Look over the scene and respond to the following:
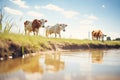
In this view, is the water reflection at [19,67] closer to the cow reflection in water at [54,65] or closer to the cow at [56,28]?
the cow reflection in water at [54,65]

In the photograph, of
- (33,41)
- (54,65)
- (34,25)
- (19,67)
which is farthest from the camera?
(34,25)

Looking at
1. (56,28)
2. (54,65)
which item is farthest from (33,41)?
(56,28)

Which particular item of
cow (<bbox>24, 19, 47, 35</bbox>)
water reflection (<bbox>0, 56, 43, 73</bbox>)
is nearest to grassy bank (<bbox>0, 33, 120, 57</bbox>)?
water reflection (<bbox>0, 56, 43, 73</bbox>)

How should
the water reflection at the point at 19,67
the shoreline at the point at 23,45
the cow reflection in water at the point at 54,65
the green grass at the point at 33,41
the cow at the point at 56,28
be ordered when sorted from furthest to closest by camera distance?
1. the cow at the point at 56,28
2. the green grass at the point at 33,41
3. the shoreline at the point at 23,45
4. the cow reflection in water at the point at 54,65
5. the water reflection at the point at 19,67

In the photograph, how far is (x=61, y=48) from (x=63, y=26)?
236 centimetres

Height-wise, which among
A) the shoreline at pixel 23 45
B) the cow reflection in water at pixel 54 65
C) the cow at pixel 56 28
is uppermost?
the cow at pixel 56 28

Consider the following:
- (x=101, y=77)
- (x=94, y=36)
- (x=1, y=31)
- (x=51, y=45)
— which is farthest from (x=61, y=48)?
(x=94, y=36)

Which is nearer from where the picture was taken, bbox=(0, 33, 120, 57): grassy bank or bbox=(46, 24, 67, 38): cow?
bbox=(0, 33, 120, 57): grassy bank

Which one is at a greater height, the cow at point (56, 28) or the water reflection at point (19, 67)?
the cow at point (56, 28)

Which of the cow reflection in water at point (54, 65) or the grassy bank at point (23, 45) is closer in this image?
the cow reflection in water at point (54, 65)

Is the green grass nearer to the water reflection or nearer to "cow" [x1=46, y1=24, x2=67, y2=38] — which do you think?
the water reflection

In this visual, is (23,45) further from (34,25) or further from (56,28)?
(56,28)

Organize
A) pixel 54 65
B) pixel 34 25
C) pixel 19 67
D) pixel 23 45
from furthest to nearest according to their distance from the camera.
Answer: pixel 34 25 → pixel 23 45 → pixel 54 65 → pixel 19 67

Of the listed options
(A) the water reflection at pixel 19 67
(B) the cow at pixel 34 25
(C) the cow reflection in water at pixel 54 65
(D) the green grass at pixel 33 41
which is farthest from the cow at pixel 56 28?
(A) the water reflection at pixel 19 67
